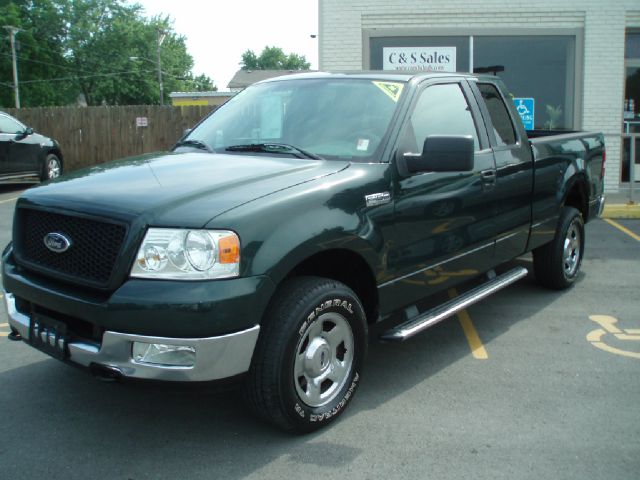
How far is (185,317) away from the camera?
3.04 meters

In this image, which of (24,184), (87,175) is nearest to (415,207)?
(87,175)

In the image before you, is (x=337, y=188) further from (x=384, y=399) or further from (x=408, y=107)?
(x=384, y=399)

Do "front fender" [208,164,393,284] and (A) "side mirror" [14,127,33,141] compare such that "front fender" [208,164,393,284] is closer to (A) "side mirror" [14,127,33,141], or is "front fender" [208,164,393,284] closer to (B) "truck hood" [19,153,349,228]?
(B) "truck hood" [19,153,349,228]

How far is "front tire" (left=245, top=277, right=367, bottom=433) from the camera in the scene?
335 cm

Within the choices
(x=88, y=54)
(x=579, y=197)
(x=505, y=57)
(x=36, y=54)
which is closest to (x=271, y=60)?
(x=88, y=54)

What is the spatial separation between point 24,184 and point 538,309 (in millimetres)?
13883

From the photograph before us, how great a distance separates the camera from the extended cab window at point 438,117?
436 centimetres

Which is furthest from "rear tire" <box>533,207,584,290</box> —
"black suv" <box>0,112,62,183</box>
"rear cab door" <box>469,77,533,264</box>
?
"black suv" <box>0,112,62,183</box>

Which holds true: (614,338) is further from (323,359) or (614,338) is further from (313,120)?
(313,120)

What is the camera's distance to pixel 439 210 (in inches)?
173

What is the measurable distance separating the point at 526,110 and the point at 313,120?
9.02 meters

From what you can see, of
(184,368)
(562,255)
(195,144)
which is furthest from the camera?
(562,255)

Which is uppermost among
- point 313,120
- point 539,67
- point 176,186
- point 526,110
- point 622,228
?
point 539,67

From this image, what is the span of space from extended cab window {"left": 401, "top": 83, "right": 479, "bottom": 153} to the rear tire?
69.8 inches
